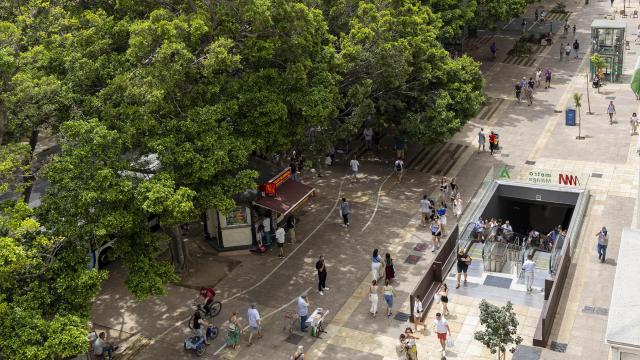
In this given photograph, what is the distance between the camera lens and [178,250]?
1555 inches

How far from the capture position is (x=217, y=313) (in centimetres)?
3622

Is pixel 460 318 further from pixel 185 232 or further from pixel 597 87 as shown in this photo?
pixel 597 87

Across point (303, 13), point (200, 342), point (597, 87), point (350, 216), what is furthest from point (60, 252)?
point (597, 87)

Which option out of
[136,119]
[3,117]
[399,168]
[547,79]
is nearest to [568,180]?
[399,168]

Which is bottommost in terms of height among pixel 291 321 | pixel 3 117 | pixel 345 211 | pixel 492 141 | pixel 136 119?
pixel 291 321

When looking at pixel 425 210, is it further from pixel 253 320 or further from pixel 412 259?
pixel 253 320

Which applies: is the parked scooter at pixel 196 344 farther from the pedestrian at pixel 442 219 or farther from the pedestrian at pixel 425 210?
the pedestrian at pixel 425 210

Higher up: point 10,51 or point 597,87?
point 10,51

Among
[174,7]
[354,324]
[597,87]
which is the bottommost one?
[354,324]

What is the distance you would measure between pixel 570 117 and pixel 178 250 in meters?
29.6

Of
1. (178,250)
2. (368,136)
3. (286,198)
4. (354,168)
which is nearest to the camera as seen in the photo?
(178,250)

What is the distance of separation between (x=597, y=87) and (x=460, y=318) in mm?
34460

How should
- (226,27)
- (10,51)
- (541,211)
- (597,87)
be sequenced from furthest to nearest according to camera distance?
(597,87) → (541,211) → (226,27) → (10,51)

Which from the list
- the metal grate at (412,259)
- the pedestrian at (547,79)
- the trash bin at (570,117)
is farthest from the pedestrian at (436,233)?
the pedestrian at (547,79)
